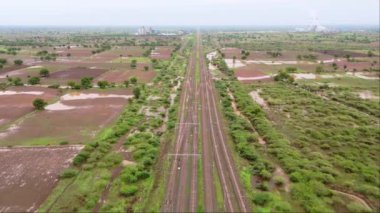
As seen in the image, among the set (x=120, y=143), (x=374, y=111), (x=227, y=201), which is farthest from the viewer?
(x=374, y=111)

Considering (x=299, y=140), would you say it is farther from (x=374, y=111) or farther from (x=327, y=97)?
(x=327, y=97)

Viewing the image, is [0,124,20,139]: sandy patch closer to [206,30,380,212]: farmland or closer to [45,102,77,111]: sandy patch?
[45,102,77,111]: sandy patch

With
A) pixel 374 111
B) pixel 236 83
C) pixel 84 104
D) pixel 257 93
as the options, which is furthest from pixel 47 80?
pixel 374 111

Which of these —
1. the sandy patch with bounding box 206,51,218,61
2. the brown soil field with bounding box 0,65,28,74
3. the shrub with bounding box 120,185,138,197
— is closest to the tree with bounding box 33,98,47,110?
the shrub with bounding box 120,185,138,197

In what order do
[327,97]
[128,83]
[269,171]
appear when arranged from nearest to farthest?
[269,171]
[327,97]
[128,83]

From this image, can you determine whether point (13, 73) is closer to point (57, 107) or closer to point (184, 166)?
point (57, 107)

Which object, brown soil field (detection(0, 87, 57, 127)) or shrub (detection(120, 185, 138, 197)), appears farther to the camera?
brown soil field (detection(0, 87, 57, 127))

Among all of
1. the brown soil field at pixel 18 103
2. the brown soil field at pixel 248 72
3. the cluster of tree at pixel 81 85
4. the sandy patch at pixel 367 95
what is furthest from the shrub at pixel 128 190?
the brown soil field at pixel 248 72
